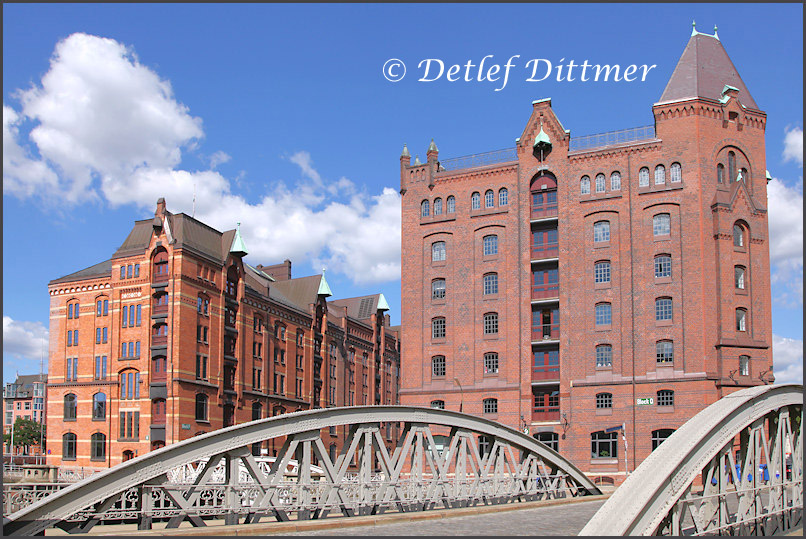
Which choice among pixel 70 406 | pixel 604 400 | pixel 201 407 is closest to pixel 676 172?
pixel 604 400

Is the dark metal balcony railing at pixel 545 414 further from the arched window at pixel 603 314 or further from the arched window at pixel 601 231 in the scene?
the arched window at pixel 601 231

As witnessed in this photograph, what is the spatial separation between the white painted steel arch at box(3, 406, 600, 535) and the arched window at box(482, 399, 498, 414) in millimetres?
23573

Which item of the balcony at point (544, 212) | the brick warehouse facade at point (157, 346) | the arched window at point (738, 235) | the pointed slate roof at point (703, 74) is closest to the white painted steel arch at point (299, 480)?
the arched window at point (738, 235)

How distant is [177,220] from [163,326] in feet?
23.7

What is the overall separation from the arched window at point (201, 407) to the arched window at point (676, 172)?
32.8 metres

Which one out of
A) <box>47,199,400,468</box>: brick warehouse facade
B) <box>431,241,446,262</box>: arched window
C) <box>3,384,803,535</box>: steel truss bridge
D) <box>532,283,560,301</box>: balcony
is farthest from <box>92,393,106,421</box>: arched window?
<box>3,384,803,535</box>: steel truss bridge

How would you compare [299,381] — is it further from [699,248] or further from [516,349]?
[699,248]

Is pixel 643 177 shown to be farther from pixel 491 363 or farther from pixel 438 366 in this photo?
pixel 438 366

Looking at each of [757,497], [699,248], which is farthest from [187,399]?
[757,497]

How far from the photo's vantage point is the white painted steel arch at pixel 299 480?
1631cm

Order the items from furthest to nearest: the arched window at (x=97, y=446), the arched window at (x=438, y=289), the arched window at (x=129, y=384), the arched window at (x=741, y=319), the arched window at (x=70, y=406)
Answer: the arched window at (x=70, y=406) → the arched window at (x=97, y=446) → the arched window at (x=438, y=289) → the arched window at (x=129, y=384) → the arched window at (x=741, y=319)

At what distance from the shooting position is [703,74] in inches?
2032

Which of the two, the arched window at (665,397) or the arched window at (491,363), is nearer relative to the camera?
the arched window at (665,397)

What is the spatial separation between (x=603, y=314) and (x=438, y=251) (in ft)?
38.4
